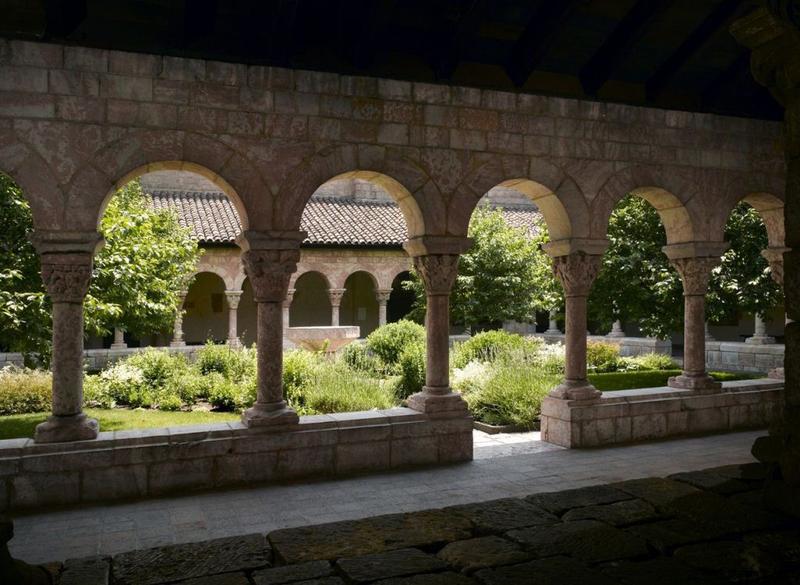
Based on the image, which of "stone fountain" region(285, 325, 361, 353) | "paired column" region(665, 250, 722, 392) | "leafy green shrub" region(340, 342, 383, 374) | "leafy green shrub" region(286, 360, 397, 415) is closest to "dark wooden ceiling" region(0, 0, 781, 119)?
"paired column" region(665, 250, 722, 392)

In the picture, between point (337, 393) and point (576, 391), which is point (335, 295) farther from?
point (576, 391)

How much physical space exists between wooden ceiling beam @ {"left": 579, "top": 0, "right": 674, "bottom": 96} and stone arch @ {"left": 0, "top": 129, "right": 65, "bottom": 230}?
5.79 metres

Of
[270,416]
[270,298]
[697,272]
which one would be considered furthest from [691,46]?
[270,416]

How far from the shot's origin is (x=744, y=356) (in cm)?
1505

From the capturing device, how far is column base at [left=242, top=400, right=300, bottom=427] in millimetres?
6262

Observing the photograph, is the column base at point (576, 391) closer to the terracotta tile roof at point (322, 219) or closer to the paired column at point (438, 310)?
the paired column at point (438, 310)

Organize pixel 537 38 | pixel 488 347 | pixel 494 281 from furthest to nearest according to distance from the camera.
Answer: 1. pixel 494 281
2. pixel 488 347
3. pixel 537 38

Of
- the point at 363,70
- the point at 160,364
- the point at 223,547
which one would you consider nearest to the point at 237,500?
the point at 223,547

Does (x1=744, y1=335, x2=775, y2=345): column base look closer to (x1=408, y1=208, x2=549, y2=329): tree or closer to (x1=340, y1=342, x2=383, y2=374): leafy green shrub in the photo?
(x1=408, y1=208, x2=549, y2=329): tree

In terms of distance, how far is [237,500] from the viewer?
18.8 ft

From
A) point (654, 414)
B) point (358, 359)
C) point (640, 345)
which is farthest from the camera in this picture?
point (640, 345)

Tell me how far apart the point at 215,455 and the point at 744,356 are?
13122 mm

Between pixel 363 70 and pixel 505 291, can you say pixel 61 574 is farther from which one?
pixel 505 291

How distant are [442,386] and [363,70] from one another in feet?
11.2
